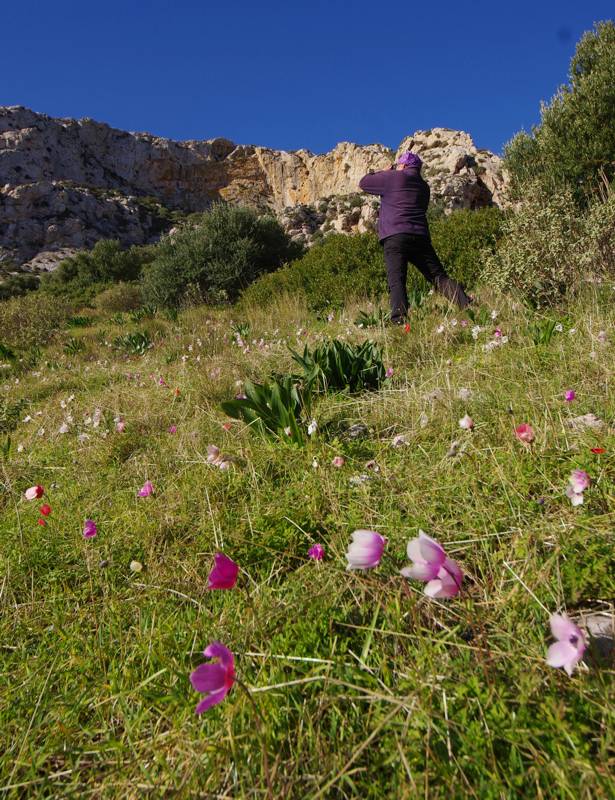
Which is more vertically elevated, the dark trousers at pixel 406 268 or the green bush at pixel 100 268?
the green bush at pixel 100 268

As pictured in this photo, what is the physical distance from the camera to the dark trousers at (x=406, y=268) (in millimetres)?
4879

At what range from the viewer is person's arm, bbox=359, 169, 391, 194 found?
5188 millimetres

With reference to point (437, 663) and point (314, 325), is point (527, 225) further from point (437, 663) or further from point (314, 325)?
point (437, 663)

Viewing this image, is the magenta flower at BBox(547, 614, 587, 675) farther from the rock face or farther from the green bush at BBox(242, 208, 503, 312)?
the rock face

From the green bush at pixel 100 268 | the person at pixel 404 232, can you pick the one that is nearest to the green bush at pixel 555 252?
the person at pixel 404 232

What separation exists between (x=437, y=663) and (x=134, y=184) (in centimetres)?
5768

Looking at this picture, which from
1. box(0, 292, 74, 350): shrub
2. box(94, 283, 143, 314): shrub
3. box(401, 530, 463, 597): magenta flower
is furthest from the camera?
box(94, 283, 143, 314): shrub

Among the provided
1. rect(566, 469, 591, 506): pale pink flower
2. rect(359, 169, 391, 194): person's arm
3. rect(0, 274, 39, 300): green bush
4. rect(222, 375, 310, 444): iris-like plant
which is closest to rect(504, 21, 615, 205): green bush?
rect(359, 169, 391, 194): person's arm

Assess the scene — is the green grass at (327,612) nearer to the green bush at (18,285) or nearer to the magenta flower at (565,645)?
the magenta flower at (565,645)

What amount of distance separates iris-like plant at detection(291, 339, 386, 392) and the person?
2214 millimetres

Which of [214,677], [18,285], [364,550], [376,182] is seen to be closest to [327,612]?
[364,550]

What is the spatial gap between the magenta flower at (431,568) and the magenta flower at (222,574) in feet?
1.24

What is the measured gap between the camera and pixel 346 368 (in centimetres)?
277

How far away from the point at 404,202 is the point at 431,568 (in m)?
5.00
